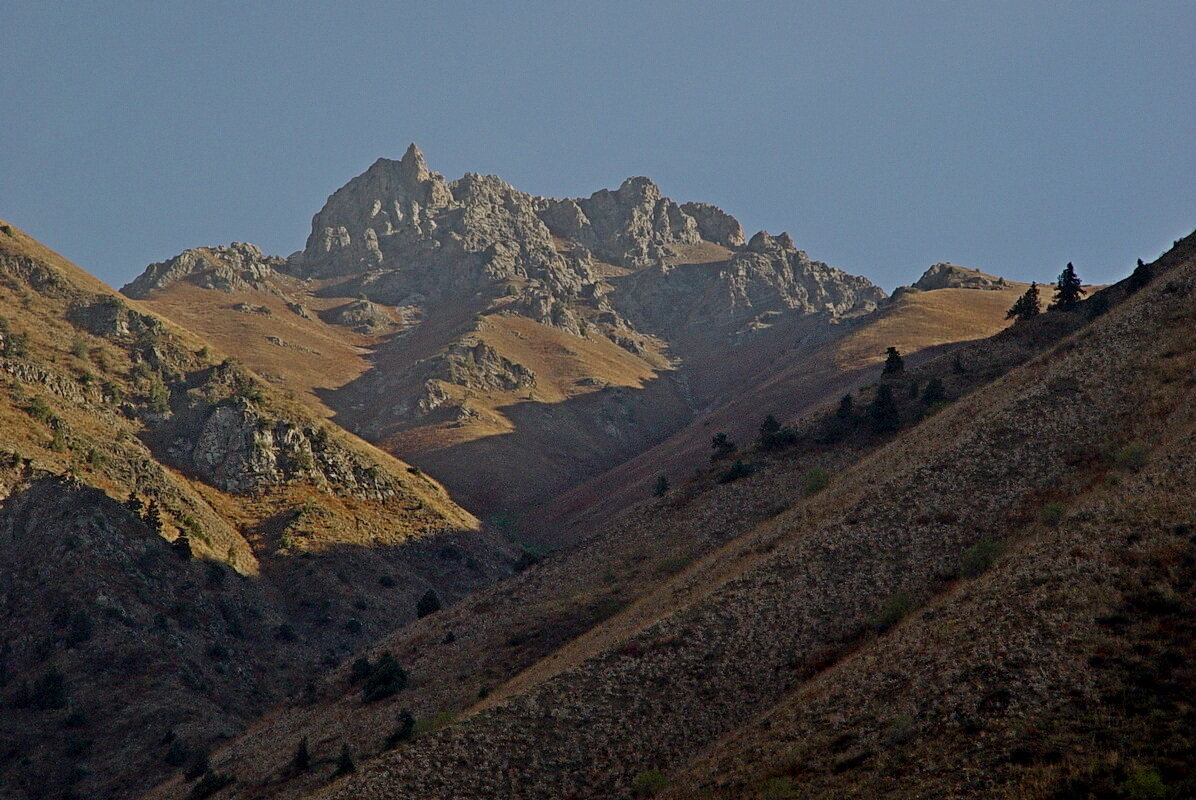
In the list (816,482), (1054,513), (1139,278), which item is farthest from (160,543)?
(1139,278)

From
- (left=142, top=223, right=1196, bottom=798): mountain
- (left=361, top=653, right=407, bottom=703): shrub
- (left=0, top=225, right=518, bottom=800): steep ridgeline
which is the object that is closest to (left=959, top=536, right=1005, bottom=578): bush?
(left=142, top=223, right=1196, bottom=798): mountain

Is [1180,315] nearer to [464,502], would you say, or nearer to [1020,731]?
[1020,731]

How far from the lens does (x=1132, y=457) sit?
1535 inches

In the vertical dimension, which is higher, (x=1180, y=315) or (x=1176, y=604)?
(x=1180, y=315)

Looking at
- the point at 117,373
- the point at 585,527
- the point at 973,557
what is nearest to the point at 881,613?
the point at 973,557

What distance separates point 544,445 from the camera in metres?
154

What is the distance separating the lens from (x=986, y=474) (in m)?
44.6

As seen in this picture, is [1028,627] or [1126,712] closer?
[1126,712]

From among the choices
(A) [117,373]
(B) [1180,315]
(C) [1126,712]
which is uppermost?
(A) [117,373]

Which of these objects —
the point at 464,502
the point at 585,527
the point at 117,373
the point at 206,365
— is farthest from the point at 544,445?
the point at 117,373

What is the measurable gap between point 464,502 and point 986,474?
286 feet

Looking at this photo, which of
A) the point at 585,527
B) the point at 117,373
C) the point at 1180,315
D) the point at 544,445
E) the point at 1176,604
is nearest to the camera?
the point at 1176,604

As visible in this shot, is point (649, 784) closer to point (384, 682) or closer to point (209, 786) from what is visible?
point (384, 682)

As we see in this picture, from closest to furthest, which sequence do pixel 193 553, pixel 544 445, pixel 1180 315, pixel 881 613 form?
pixel 881 613 → pixel 1180 315 → pixel 193 553 → pixel 544 445
